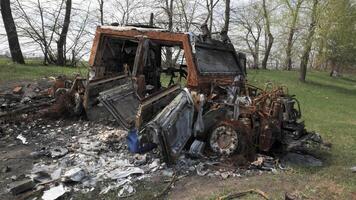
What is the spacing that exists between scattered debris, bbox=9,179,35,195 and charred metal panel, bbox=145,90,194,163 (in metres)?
1.59

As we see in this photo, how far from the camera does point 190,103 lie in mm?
6074

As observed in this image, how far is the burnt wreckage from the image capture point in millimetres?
5891

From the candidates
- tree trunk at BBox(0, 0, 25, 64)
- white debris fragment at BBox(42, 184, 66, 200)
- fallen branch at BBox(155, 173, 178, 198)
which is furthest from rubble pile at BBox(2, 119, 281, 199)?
tree trunk at BBox(0, 0, 25, 64)

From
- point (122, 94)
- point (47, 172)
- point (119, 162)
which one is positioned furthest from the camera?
point (122, 94)

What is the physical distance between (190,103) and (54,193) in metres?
2.35

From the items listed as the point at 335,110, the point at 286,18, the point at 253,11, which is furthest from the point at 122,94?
the point at 253,11

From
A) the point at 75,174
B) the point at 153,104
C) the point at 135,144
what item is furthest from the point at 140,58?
the point at 75,174

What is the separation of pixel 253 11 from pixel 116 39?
32518 millimetres

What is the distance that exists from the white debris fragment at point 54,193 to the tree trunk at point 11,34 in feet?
46.2

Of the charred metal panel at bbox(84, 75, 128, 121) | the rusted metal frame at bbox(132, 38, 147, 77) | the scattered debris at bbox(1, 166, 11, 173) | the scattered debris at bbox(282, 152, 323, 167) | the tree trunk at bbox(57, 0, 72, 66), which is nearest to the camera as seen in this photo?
the scattered debris at bbox(1, 166, 11, 173)

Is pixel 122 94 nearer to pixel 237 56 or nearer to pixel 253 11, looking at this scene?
pixel 237 56

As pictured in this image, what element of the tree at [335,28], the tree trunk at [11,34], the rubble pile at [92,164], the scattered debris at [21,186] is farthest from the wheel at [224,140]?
the tree at [335,28]

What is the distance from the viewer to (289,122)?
6879 mm

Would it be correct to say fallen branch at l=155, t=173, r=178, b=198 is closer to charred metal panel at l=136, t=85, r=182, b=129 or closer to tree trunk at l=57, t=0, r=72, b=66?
charred metal panel at l=136, t=85, r=182, b=129
